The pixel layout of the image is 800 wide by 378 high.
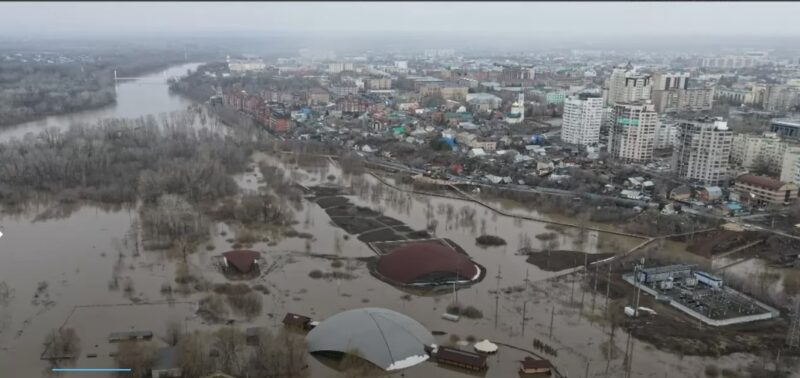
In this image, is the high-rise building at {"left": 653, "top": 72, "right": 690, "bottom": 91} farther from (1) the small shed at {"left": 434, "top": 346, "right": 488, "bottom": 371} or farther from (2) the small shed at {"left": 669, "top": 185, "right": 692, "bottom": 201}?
(1) the small shed at {"left": 434, "top": 346, "right": 488, "bottom": 371}

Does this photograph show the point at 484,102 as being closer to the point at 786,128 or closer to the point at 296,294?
the point at 786,128

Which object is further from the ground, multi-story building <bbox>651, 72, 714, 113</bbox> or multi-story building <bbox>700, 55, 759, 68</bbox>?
multi-story building <bbox>700, 55, 759, 68</bbox>

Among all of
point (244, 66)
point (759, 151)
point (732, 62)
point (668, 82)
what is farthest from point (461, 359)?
point (732, 62)

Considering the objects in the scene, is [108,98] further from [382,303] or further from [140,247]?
[382,303]

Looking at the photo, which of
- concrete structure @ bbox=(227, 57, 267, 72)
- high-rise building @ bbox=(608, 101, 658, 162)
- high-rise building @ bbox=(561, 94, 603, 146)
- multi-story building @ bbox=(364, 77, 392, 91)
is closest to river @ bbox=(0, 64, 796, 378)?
high-rise building @ bbox=(608, 101, 658, 162)

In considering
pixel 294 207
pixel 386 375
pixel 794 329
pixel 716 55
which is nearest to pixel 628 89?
pixel 294 207
